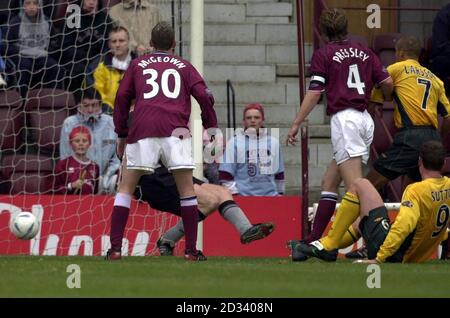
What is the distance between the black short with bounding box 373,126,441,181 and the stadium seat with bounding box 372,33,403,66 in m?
3.56

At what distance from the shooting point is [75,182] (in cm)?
1361

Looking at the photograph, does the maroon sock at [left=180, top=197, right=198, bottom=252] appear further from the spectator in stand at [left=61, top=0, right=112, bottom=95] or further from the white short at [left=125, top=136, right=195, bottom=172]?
the spectator in stand at [left=61, top=0, right=112, bottom=95]

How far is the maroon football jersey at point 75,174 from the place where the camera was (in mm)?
13656

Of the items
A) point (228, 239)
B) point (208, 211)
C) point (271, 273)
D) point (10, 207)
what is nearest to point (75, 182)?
point (10, 207)

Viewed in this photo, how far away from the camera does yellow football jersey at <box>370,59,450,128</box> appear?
462 inches

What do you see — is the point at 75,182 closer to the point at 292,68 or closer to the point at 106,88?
the point at 106,88

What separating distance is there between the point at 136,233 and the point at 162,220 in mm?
300

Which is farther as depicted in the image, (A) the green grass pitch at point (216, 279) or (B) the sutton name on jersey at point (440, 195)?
(B) the sutton name on jersey at point (440, 195)

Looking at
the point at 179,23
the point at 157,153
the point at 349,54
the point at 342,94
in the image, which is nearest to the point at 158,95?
the point at 157,153

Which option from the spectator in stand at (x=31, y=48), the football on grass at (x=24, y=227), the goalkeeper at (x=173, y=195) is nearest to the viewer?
the football on grass at (x=24, y=227)

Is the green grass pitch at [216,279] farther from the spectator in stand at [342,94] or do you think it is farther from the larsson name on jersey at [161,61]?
the larsson name on jersey at [161,61]

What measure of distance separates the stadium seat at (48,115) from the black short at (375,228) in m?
4.74

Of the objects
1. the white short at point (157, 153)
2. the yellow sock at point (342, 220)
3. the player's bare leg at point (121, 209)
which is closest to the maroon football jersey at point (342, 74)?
the yellow sock at point (342, 220)

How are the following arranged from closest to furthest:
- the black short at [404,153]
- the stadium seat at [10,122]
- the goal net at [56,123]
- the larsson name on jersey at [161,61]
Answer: the larsson name on jersey at [161,61], the black short at [404,153], the goal net at [56,123], the stadium seat at [10,122]
